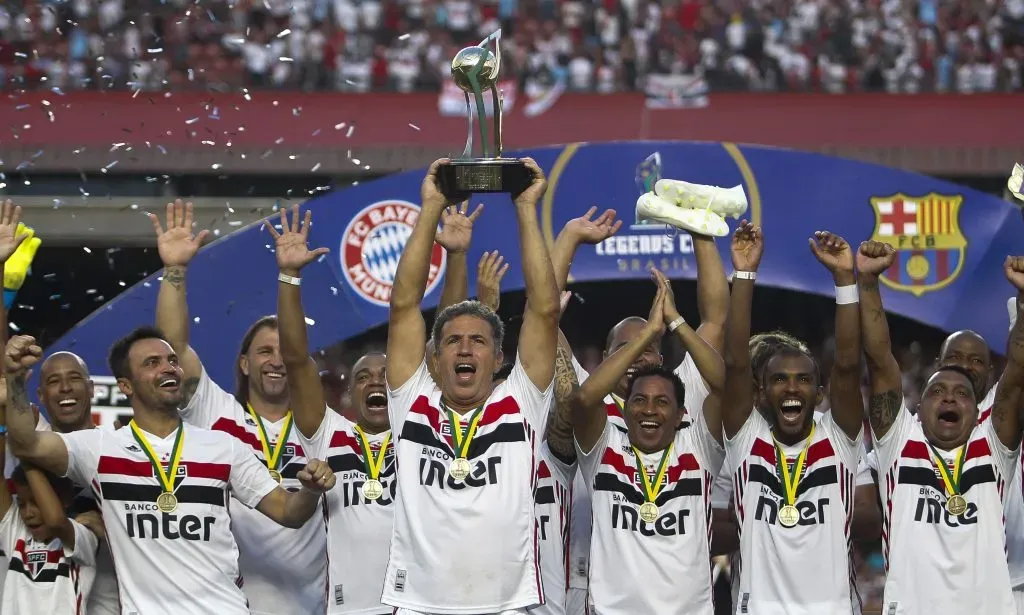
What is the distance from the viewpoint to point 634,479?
20.5 feet

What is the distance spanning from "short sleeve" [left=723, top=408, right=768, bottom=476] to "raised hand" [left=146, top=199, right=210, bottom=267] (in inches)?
97.7

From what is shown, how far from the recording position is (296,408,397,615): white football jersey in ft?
21.5

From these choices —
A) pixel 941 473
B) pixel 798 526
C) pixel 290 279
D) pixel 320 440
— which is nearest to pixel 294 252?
pixel 290 279

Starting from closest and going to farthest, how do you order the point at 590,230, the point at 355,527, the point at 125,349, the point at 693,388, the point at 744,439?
the point at 125,349 < the point at 744,439 < the point at 590,230 < the point at 355,527 < the point at 693,388

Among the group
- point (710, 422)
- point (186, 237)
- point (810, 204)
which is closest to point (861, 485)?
point (710, 422)

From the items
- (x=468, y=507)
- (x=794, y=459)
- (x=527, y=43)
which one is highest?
(x=527, y=43)

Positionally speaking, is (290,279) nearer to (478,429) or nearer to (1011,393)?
(478,429)

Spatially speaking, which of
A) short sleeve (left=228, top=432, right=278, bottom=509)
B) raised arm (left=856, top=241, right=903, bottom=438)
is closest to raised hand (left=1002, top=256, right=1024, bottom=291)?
raised arm (left=856, top=241, right=903, bottom=438)

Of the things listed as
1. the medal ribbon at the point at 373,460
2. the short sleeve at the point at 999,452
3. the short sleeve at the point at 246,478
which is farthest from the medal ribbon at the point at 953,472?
the short sleeve at the point at 246,478

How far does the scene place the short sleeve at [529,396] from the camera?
221 inches

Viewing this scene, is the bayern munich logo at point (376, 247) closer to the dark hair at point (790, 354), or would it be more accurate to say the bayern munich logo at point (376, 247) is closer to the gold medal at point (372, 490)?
the gold medal at point (372, 490)

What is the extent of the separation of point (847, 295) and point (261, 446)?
2.73m

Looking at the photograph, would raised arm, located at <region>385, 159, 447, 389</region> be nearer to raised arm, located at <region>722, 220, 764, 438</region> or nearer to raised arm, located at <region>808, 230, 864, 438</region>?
raised arm, located at <region>722, 220, 764, 438</region>

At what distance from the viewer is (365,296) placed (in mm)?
10383
